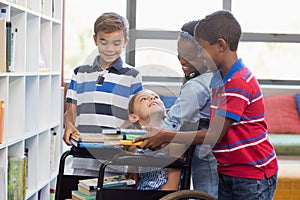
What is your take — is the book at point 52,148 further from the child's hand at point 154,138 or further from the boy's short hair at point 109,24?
the child's hand at point 154,138

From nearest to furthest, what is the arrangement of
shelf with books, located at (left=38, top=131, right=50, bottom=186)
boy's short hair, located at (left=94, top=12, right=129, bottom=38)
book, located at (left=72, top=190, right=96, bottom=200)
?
book, located at (left=72, top=190, right=96, bottom=200), boy's short hair, located at (left=94, top=12, right=129, bottom=38), shelf with books, located at (left=38, top=131, right=50, bottom=186)

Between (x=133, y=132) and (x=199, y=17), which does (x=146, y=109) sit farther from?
(x=199, y=17)

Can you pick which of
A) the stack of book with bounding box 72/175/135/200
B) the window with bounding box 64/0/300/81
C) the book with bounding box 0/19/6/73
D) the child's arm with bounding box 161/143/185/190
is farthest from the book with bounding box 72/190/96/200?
the window with bounding box 64/0/300/81

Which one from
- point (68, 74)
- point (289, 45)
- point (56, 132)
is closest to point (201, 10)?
point (289, 45)

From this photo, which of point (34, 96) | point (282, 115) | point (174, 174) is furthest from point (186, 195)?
point (282, 115)

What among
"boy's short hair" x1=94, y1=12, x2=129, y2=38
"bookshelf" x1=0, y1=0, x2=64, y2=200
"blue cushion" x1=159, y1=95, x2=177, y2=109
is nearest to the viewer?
"boy's short hair" x1=94, y1=12, x2=129, y2=38

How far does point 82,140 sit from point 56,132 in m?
1.98

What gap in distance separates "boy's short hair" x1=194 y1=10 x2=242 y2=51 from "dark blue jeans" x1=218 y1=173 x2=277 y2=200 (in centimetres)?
49

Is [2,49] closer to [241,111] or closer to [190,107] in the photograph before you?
[190,107]

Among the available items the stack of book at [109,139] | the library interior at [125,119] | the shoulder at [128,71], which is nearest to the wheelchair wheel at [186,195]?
the library interior at [125,119]

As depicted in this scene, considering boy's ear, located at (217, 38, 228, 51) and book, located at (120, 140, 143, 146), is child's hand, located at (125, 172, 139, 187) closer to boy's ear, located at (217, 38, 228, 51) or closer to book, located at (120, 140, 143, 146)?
book, located at (120, 140, 143, 146)

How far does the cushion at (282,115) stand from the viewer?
534cm

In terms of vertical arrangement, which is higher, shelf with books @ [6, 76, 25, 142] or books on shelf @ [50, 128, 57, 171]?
shelf with books @ [6, 76, 25, 142]

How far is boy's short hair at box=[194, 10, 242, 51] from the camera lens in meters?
2.14
